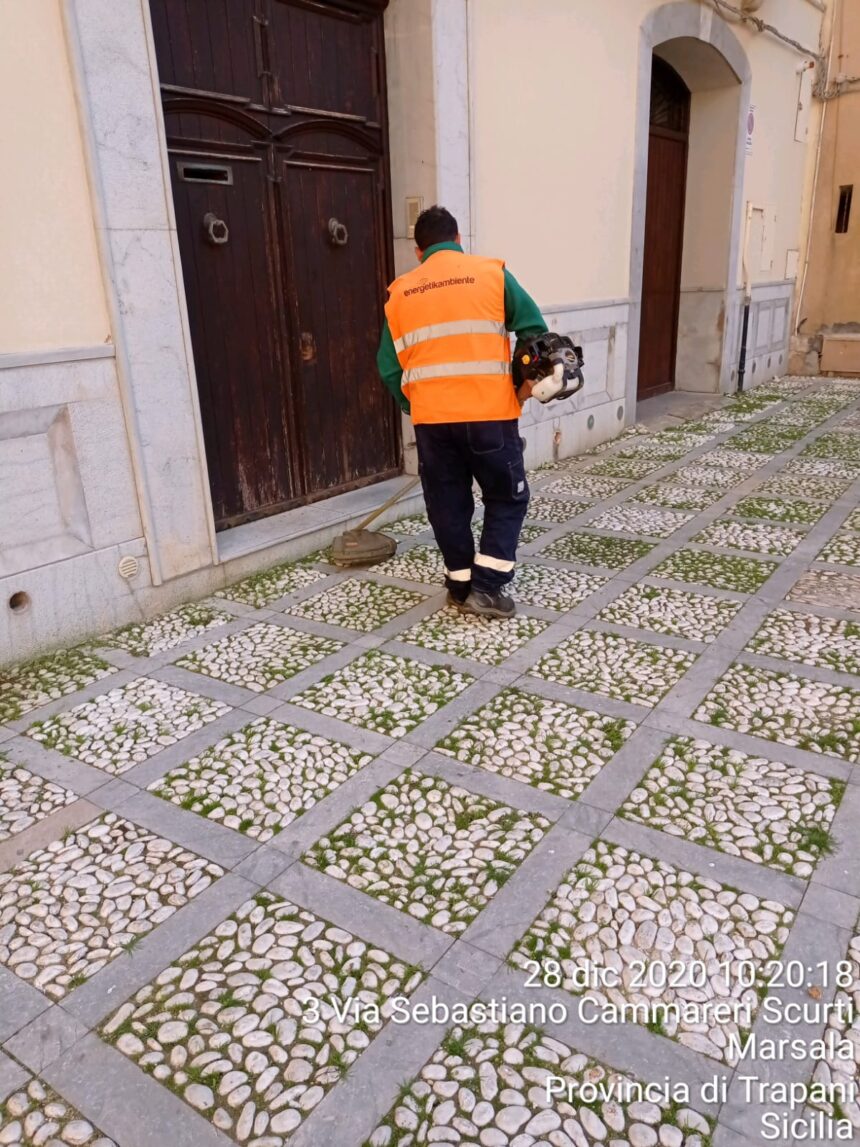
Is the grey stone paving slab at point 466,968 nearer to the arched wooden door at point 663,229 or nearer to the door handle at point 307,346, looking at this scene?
the door handle at point 307,346

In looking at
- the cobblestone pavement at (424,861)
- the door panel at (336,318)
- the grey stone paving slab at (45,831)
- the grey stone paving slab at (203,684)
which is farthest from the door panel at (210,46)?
the grey stone paving slab at (45,831)

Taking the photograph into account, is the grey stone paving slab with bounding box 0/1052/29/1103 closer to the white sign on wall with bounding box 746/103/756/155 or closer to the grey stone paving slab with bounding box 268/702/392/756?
the grey stone paving slab with bounding box 268/702/392/756

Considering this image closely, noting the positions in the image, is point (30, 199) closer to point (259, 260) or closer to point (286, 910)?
point (259, 260)

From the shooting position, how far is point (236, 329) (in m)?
4.80

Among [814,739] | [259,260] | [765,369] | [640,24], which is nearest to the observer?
[814,739]

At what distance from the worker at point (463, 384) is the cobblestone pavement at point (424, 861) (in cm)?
41

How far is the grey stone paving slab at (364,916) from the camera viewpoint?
2.16 m

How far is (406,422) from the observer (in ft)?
19.8

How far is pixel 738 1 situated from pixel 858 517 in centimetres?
649

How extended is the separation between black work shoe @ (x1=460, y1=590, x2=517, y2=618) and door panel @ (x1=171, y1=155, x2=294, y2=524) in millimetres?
1729

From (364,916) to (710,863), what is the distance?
974mm

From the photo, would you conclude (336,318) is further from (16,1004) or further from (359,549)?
(16,1004)

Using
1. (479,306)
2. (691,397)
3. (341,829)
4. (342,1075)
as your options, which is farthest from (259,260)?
(691,397)

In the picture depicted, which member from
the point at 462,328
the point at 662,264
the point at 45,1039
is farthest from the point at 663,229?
the point at 45,1039
